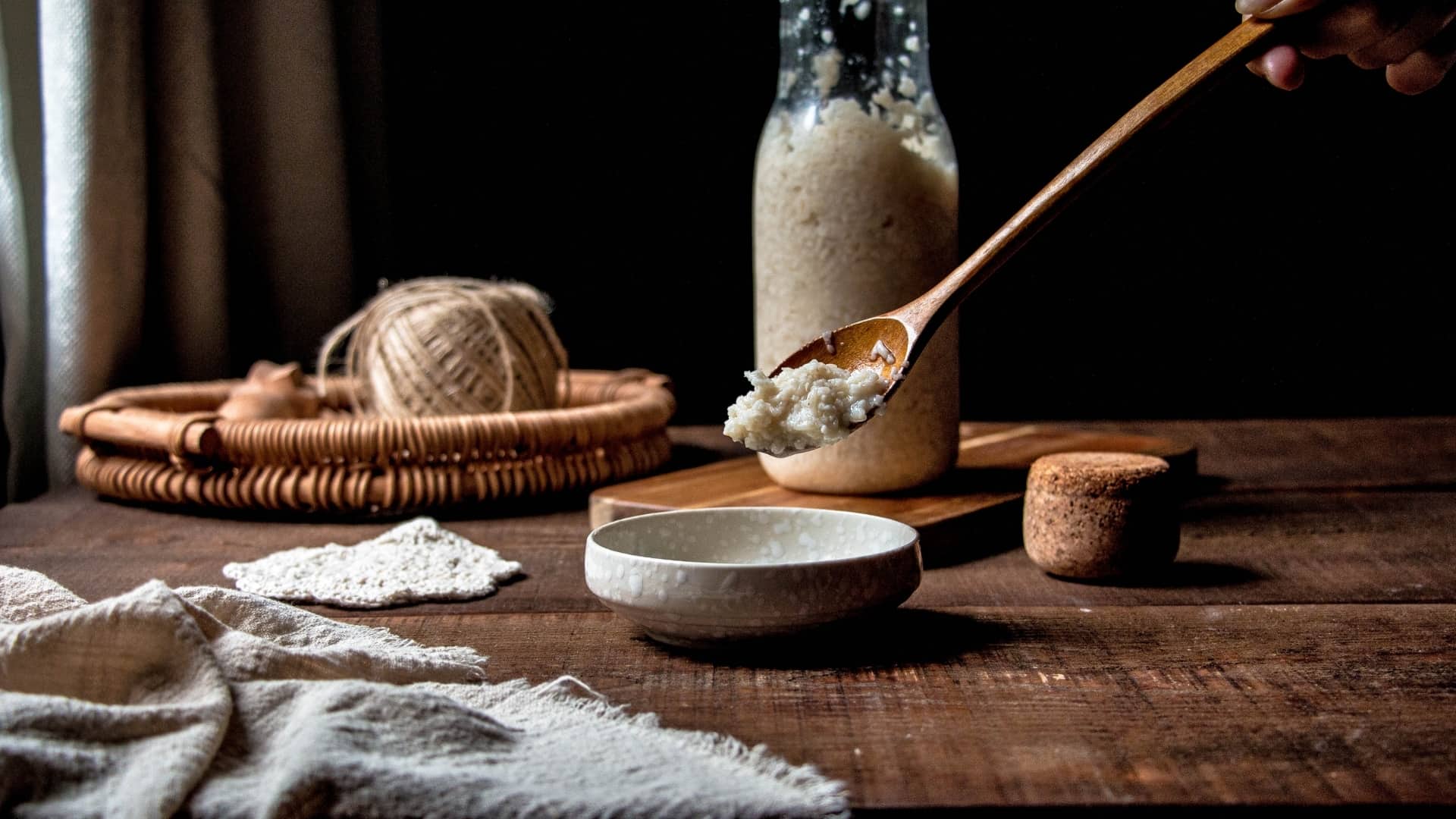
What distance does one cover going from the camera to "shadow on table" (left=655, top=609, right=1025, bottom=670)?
0.70 m

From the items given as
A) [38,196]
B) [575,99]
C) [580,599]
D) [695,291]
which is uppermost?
[575,99]

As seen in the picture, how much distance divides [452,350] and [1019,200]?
2.94 ft

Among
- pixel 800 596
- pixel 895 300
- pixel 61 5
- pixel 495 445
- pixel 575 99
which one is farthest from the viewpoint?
pixel 575 99

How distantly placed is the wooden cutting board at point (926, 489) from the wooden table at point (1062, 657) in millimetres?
31

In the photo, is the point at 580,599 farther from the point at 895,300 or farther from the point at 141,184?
the point at 141,184

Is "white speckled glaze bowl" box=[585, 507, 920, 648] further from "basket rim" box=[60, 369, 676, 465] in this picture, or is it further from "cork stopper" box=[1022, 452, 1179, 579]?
"basket rim" box=[60, 369, 676, 465]

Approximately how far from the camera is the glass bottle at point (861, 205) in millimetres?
1025

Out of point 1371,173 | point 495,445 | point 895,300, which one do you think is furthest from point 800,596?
point 1371,173

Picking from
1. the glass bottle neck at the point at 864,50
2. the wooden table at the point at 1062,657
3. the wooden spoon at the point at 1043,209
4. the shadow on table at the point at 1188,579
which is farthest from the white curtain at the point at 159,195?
the shadow on table at the point at 1188,579

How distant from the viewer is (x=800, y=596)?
2.21 ft

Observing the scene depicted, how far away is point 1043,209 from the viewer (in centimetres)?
84

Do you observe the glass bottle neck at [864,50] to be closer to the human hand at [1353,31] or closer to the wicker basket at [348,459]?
the human hand at [1353,31]

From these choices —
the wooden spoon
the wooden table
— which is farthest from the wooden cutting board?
the wooden spoon

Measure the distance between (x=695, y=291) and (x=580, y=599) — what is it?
1013 mm
